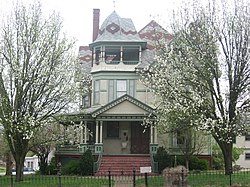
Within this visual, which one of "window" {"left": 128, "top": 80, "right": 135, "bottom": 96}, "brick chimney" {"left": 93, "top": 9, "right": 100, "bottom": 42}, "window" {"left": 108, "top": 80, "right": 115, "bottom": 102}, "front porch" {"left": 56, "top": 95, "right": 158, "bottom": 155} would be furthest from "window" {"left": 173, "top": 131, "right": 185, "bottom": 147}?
"brick chimney" {"left": 93, "top": 9, "right": 100, "bottom": 42}

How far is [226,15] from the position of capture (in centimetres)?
2302

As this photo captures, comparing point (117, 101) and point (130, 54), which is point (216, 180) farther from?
point (130, 54)

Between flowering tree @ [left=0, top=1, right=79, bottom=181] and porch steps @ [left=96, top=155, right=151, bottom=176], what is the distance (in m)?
5.55

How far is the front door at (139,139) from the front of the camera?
1308 inches

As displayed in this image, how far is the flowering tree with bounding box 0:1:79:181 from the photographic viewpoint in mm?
23828

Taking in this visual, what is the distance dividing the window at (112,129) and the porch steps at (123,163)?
2.59 meters

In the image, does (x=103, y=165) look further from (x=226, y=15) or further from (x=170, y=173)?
(x=226, y=15)

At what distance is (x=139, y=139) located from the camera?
109 feet

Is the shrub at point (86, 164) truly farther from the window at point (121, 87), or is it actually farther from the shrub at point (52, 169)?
the window at point (121, 87)

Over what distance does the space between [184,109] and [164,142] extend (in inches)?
445

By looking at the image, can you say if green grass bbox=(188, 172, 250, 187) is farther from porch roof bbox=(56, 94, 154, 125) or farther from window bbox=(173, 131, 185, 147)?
porch roof bbox=(56, 94, 154, 125)

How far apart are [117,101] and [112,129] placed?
3082 millimetres

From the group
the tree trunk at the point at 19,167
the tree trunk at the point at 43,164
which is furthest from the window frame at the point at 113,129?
the tree trunk at the point at 19,167

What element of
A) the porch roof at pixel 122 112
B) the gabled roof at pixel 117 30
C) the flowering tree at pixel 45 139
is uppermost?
the gabled roof at pixel 117 30
